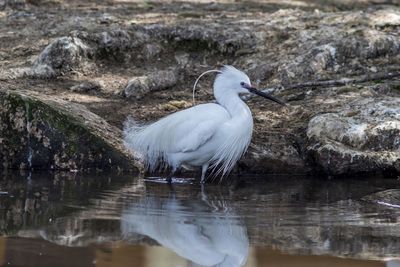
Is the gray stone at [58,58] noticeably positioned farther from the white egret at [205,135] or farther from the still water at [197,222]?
the still water at [197,222]

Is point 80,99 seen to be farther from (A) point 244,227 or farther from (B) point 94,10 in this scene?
(A) point 244,227

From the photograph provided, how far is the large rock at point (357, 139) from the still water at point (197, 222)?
0.62 feet

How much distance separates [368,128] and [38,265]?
17.0 ft

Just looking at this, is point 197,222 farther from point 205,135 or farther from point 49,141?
point 49,141

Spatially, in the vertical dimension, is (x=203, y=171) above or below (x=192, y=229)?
below

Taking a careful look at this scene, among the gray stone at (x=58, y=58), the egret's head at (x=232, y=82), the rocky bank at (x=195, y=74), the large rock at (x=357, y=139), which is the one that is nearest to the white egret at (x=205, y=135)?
the egret's head at (x=232, y=82)

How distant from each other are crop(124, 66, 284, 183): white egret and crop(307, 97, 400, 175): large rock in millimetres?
853

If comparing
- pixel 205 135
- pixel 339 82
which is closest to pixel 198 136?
pixel 205 135

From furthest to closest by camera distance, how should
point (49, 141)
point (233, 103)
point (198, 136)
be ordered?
point (233, 103), point (49, 141), point (198, 136)

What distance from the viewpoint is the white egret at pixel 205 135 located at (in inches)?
377

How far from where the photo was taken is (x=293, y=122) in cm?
1066

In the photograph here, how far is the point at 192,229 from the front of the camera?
7.05m

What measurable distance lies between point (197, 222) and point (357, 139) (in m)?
3.21

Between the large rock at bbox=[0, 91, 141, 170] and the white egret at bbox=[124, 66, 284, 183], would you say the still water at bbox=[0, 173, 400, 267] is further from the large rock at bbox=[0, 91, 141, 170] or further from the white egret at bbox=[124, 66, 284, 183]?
the white egret at bbox=[124, 66, 284, 183]
